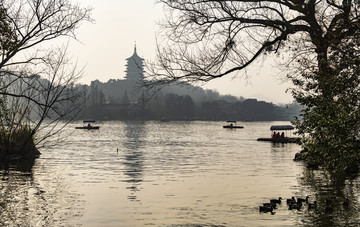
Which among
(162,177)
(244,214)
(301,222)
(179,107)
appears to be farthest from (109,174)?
(179,107)

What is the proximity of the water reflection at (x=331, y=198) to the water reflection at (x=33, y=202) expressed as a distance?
8031 millimetres

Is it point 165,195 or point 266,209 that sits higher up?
point 266,209

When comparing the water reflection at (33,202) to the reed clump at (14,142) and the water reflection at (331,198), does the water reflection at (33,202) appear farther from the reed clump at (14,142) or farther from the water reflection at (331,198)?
the water reflection at (331,198)

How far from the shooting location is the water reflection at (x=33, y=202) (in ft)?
49.0

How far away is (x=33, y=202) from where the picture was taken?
18.1 m

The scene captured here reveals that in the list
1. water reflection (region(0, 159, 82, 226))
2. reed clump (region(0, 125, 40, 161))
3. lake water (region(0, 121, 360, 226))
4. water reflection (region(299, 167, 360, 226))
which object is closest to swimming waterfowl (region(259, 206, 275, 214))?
lake water (region(0, 121, 360, 226))

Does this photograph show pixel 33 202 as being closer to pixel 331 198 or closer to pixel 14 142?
pixel 331 198

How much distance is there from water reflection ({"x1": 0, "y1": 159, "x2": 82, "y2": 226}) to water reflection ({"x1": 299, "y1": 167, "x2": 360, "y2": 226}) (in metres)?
8.03

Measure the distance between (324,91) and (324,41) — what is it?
1.74 metres

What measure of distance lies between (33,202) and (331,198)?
1179 centimetres

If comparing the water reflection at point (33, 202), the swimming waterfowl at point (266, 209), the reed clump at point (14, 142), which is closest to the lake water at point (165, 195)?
the water reflection at point (33, 202)

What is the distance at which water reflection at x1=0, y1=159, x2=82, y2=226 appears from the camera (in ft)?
49.0

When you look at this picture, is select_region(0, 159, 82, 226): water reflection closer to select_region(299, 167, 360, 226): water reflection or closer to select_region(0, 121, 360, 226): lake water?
select_region(0, 121, 360, 226): lake water

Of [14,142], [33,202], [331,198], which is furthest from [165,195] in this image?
[14,142]
